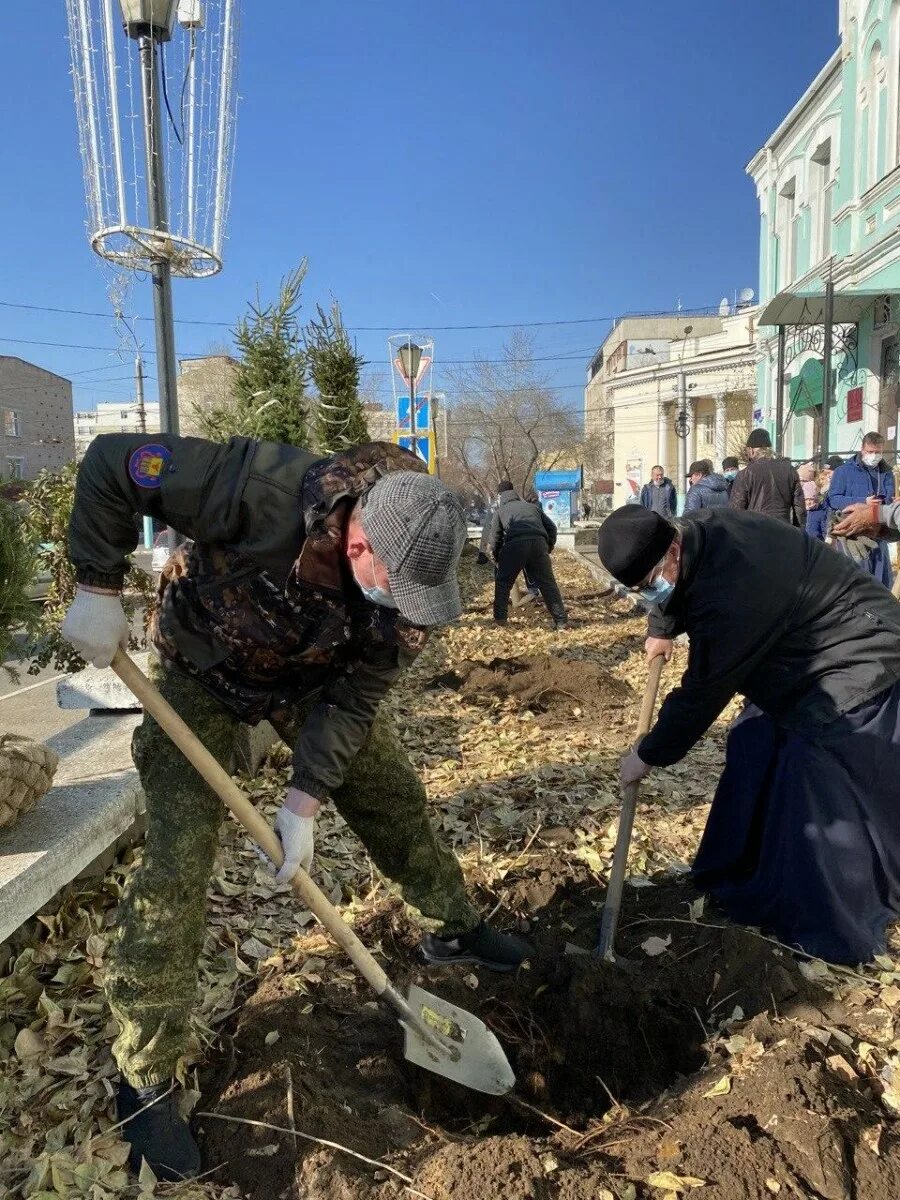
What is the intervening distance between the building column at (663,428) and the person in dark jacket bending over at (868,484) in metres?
37.1

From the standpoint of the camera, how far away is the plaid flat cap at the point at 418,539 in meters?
1.83

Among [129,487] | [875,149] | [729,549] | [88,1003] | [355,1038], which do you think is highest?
[875,149]

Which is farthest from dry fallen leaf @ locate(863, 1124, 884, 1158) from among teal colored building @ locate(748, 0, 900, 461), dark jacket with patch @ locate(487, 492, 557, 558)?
teal colored building @ locate(748, 0, 900, 461)

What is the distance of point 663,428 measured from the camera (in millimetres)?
A: 45719

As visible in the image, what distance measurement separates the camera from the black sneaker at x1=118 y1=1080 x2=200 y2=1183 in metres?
2.06

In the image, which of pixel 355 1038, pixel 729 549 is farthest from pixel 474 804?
pixel 729 549

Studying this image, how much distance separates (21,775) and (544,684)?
181 inches

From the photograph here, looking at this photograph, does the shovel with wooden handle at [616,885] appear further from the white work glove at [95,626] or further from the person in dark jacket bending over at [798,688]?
the white work glove at [95,626]

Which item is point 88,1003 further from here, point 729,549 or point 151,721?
point 729,549

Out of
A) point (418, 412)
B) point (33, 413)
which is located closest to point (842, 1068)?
point (418, 412)

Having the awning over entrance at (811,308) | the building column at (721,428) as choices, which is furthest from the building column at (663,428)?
the awning over entrance at (811,308)

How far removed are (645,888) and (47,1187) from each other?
7.17 feet

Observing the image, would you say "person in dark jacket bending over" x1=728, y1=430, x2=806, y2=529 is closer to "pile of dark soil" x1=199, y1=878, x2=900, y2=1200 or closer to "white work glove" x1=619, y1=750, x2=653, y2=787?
"white work glove" x1=619, y1=750, x2=653, y2=787

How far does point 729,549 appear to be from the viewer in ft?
9.05
